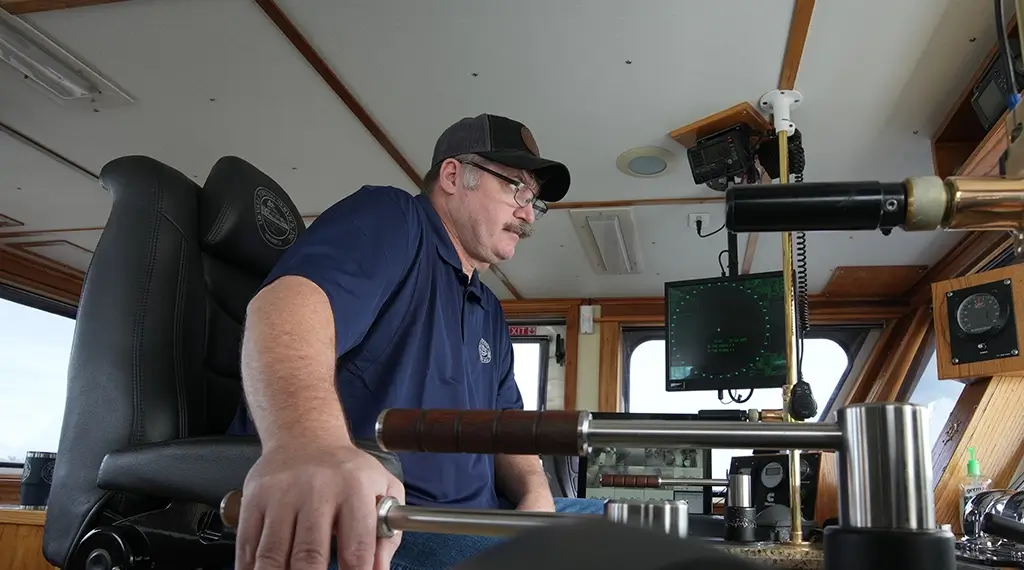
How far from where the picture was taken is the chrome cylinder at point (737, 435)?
0.42 meters

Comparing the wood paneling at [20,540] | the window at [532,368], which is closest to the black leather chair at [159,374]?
the wood paneling at [20,540]

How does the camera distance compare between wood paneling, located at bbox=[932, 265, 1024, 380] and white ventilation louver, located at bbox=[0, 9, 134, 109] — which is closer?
wood paneling, located at bbox=[932, 265, 1024, 380]

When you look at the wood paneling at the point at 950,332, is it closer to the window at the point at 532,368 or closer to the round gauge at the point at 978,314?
the round gauge at the point at 978,314

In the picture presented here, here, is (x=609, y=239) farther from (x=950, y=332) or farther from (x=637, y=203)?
(x=950, y=332)

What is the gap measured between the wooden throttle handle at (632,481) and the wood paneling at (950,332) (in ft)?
3.56

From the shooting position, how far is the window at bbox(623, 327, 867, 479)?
4.91 m

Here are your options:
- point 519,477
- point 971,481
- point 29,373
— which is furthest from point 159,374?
point 29,373

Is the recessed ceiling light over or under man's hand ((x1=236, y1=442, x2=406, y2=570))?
over

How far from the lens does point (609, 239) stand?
3.94 m

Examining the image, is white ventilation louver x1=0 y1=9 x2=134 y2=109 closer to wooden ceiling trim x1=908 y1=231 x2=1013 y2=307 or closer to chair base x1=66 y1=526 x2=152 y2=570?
chair base x1=66 y1=526 x2=152 y2=570

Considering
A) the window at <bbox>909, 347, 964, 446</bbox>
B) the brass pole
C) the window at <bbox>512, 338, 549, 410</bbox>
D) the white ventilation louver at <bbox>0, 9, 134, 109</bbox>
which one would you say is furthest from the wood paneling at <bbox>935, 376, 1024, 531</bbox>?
the window at <bbox>512, 338, 549, 410</bbox>

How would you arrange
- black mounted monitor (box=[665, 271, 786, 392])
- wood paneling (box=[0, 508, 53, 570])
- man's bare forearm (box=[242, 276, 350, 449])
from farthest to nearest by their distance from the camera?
black mounted monitor (box=[665, 271, 786, 392]) < wood paneling (box=[0, 508, 53, 570]) < man's bare forearm (box=[242, 276, 350, 449])

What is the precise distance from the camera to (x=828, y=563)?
16.3 inches

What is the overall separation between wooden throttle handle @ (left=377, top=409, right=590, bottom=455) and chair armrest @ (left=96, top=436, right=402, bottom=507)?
18.2 inches
